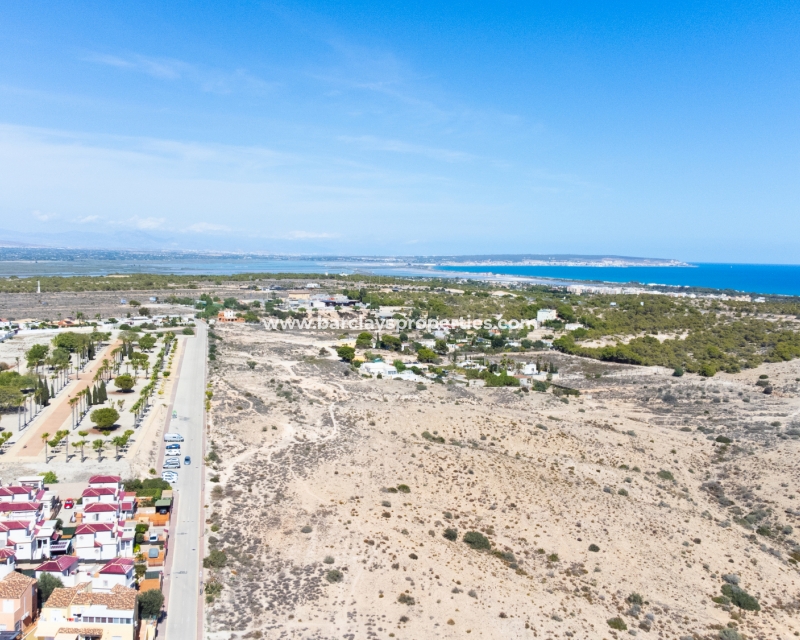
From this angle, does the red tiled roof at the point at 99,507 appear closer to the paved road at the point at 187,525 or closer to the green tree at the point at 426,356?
the paved road at the point at 187,525

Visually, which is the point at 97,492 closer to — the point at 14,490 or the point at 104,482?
the point at 104,482

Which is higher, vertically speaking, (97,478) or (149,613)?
(97,478)

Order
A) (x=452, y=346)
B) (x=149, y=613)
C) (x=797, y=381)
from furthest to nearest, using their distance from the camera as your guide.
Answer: (x=452, y=346) → (x=797, y=381) → (x=149, y=613)

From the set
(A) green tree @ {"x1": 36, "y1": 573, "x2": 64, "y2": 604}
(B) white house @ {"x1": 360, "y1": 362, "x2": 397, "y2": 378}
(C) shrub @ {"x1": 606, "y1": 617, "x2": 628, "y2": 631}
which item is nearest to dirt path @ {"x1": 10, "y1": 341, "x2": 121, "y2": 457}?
(A) green tree @ {"x1": 36, "y1": 573, "x2": 64, "y2": 604}

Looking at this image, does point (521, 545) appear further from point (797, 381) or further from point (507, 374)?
point (797, 381)

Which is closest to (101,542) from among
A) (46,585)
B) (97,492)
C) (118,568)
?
(46,585)

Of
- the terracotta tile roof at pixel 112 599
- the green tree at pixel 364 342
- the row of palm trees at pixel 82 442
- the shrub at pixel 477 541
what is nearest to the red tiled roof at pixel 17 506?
the terracotta tile roof at pixel 112 599

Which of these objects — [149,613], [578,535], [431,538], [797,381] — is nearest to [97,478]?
[149,613]
